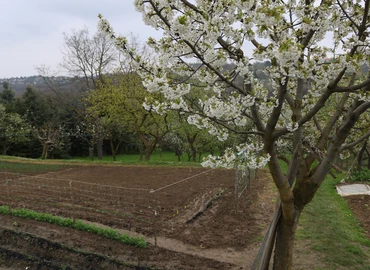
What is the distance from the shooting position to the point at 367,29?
3504 millimetres

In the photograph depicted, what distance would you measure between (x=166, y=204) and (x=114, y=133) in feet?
57.1

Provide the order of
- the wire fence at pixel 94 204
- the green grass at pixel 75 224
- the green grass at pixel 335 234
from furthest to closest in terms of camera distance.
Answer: the wire fence at pixel 94 204 → the green grass at pixel 75 224 → the green grass at pixel 335 234

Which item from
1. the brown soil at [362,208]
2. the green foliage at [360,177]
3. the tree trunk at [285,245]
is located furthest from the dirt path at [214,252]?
the green foliage at [360,177]

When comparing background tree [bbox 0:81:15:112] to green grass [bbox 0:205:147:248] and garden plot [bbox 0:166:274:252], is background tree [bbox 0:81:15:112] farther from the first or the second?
green grass [bbox 0:205:147:248]

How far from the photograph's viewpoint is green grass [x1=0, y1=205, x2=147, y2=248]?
18.3 feet

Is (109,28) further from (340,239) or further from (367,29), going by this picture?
(340,239)

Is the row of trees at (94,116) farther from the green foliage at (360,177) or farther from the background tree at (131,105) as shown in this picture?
the green foliage at (360,177)

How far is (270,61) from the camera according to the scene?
2.78m

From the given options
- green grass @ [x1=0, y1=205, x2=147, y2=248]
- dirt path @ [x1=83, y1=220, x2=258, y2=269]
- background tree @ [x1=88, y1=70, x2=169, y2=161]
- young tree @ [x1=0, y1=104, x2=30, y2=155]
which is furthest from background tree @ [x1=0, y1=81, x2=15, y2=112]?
dirt path @ [x1=83, y1=220, x2=258, y2=269]

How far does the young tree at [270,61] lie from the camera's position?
2760mm

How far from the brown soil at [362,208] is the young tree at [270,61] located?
3.42 m

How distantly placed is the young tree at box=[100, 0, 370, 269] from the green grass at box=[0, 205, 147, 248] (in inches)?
107

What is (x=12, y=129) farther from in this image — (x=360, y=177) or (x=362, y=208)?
(x=362, y=208)

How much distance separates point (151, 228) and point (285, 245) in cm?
298
